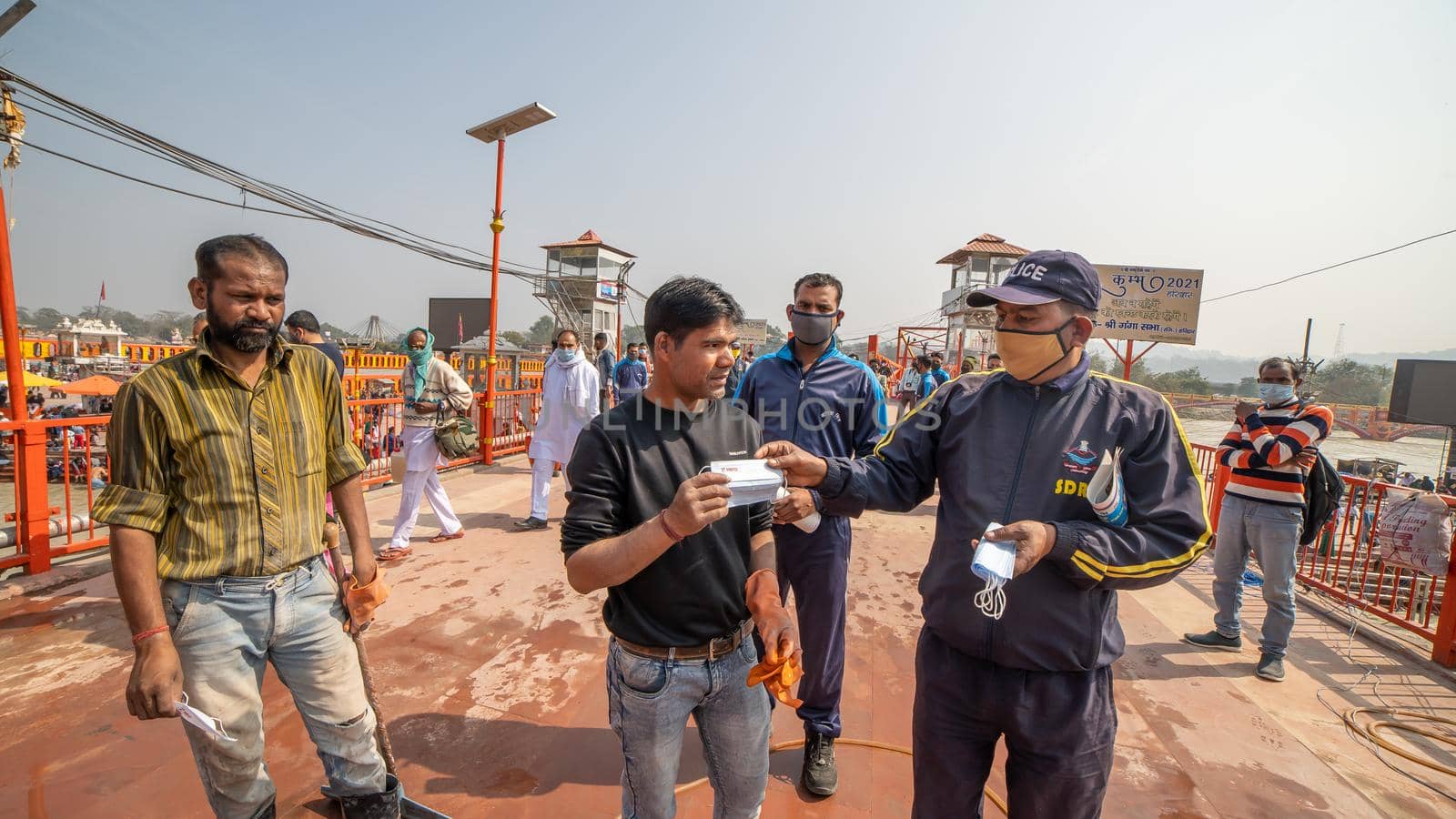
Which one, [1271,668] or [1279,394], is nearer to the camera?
[1271,668]

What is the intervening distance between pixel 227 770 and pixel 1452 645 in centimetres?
697

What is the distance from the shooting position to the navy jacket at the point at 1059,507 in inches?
64.2

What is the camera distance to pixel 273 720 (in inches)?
118

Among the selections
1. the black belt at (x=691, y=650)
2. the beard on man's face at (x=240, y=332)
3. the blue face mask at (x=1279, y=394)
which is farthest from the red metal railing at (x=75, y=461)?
the blue face mask at (x=1279, y=394)

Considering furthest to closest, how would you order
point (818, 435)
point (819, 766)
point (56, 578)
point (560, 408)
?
point (560, 408)
point (56, 578)
point (818, 435)
point (819, 766)

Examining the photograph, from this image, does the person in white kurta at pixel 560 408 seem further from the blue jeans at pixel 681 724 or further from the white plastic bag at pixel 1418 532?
the white plastic bag at pixel 1418 532

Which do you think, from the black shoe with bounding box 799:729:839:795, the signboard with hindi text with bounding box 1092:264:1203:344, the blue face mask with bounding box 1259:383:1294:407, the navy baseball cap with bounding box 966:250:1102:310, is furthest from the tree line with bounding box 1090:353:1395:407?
the navy baseball cap with bounding box 966:250:1102:310

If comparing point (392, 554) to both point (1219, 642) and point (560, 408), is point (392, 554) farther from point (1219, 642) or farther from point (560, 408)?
point (1219, 642)

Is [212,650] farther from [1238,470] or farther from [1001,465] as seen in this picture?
[1238,470]


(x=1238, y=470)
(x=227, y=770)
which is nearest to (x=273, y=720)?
(x=227, y=770)

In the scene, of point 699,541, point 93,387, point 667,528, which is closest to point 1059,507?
point 699,541

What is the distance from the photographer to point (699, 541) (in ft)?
5.57

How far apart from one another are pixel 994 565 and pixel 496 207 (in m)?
8.59

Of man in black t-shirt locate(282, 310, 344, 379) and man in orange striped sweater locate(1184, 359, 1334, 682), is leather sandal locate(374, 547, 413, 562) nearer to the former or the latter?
man in black t-shirt locate(282, 310, 344, 379)
